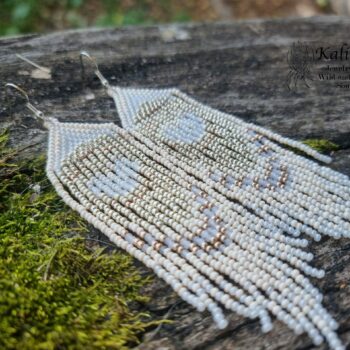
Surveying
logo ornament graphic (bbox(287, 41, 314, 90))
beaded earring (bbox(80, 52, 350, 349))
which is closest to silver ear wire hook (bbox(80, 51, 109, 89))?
beaded earring (bbox(80, 52, 350, 349))

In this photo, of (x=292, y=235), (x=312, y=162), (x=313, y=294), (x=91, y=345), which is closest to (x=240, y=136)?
(x=312, y=162)

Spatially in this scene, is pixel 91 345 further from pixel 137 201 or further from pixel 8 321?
pixel 137 201

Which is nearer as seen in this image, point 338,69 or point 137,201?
point 137,201

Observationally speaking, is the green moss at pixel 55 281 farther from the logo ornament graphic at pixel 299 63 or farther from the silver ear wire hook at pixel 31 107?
the logo ornament graphic at pixel 299 63

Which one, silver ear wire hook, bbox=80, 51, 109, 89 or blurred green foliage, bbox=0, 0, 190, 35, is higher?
blurred green foliage, bbox=0, 0, 190, 35

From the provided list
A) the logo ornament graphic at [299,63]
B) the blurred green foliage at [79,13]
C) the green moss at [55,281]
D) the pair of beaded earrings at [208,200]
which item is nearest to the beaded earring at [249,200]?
the pair of beaded earrings at [208,200]

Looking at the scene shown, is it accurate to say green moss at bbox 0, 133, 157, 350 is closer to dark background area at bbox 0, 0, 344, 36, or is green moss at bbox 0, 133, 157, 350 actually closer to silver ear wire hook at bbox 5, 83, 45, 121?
silver ear wire hook at bbox 5, 83, 45, 121
